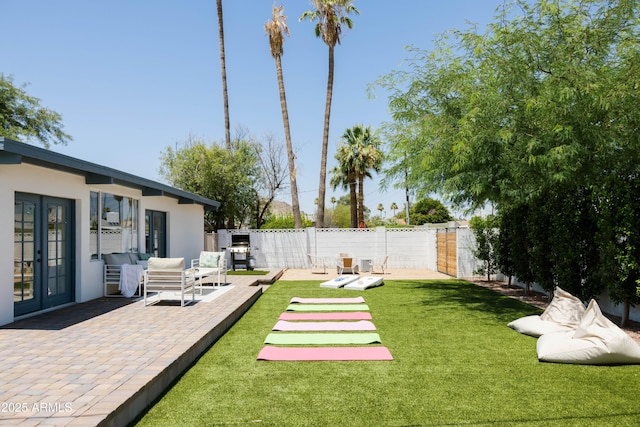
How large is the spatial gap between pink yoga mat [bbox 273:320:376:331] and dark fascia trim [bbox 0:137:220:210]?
14.2 feet

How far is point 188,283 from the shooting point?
8898 mm

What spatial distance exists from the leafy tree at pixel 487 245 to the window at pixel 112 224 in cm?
1012

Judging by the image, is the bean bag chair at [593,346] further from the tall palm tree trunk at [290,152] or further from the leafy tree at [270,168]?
the leafy tree at [270,168]

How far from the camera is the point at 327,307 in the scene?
369 inches

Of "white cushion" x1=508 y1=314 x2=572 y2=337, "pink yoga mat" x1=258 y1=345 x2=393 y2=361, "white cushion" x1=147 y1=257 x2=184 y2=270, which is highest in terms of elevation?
"white cushion" x1=147 y1=257 x2=184 y2=270

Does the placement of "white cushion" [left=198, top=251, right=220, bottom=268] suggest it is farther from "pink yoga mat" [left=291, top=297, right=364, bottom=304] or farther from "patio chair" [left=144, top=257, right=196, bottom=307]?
"patio chair" [left=144, top=257, right=196, bottom=307]

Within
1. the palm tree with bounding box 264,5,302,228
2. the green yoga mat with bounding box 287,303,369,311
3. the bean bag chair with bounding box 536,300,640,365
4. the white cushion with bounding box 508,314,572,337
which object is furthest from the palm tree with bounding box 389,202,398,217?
the bean bag chair with bounding box 536,300,640,365

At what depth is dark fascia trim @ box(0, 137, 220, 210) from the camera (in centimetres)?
614

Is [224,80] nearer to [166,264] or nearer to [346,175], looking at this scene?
[346,175]

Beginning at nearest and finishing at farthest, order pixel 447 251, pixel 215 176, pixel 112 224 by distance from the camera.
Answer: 1. pixel 112 224
2. pixel 447 251
3. pixel 215 176

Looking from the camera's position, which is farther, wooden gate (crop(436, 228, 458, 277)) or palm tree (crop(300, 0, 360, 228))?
palm tree (crop(300, 0, 360, 228))

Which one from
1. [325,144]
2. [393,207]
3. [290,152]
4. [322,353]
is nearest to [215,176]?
[290,152]

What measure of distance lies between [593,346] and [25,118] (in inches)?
1160

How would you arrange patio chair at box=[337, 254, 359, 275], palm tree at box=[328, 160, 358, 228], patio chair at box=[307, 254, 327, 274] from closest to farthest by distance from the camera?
1. patio chair at box=[337, 254, 359, 275]
2. patio chair at box=[307, 254, 327, 274]
3. palm tree at box=[328, 160, 358, 228]
